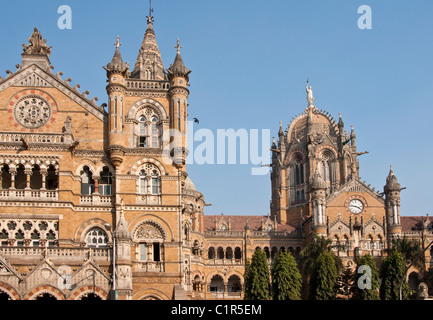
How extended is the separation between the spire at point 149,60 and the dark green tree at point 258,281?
65.1ft

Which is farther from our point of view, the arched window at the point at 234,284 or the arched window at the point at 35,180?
the arched window at the point at 234,284

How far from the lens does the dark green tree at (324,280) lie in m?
55.4

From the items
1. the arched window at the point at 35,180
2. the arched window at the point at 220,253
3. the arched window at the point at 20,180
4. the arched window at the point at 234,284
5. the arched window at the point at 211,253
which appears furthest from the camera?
the arched window at the point at 220,253

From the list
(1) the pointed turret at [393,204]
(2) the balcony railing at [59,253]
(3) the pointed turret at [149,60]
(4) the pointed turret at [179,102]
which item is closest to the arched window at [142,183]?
(4) the pointed turret at [179,102]

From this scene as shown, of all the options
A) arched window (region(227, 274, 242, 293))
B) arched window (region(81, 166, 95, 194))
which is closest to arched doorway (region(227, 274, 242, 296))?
arched window (region(227, 274, 242, 293))

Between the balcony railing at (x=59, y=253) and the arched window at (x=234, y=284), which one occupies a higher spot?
the balcony railing at (x=59, y=253)

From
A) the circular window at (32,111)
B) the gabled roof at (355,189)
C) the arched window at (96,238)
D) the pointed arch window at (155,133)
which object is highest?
the circular window at (32,111)

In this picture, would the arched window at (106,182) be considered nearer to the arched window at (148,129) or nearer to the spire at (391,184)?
the arched window at (148,129)

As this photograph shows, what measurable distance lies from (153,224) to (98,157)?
22.9ft

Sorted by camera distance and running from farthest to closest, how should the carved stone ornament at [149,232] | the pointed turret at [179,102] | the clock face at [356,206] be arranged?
1. the clock face at [356,206]
2. the pointed turret at [179,102]
3. the carved stone ornament at [149,232]

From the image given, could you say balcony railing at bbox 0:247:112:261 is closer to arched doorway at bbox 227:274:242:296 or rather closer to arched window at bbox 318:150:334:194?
arched doorway at bbox 227:274:242:296

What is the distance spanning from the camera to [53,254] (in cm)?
4597

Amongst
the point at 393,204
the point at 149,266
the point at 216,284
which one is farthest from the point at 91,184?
Result: the point at 393,204
